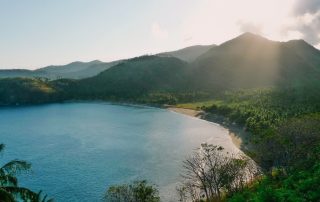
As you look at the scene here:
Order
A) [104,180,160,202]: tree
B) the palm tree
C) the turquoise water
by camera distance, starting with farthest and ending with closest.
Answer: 1. the turquoise water
2. [104,180,160,202]: tree
3. the palm tree

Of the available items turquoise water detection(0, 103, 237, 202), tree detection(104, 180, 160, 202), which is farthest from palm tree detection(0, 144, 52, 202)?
turquoise water detection(0, 103, 237, 202)

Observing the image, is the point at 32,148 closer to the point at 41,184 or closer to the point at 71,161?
the point at 71,161

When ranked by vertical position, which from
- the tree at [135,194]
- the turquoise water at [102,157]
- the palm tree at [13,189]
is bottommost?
the turquoise water at [102,157]

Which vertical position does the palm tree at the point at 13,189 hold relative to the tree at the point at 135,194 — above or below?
above

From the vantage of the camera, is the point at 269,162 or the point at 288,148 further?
the point at 269,162

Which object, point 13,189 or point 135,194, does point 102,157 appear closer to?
point 135,194

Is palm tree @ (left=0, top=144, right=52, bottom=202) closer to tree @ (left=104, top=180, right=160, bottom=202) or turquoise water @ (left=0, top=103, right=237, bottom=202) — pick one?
tree @ (left=104, top=180, right=160, bottom=202)

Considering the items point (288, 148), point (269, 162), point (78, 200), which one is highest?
point (288, 148)

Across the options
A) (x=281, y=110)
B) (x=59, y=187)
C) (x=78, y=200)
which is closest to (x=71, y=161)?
(x=59, y=187)

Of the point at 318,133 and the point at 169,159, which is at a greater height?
the point at 318,133

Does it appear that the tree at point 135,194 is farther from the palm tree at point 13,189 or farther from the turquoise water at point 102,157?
the palm tree at point 13,189

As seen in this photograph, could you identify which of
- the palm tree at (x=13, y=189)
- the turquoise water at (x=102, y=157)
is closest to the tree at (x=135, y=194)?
the turquoise water at (x=102, y=157)
